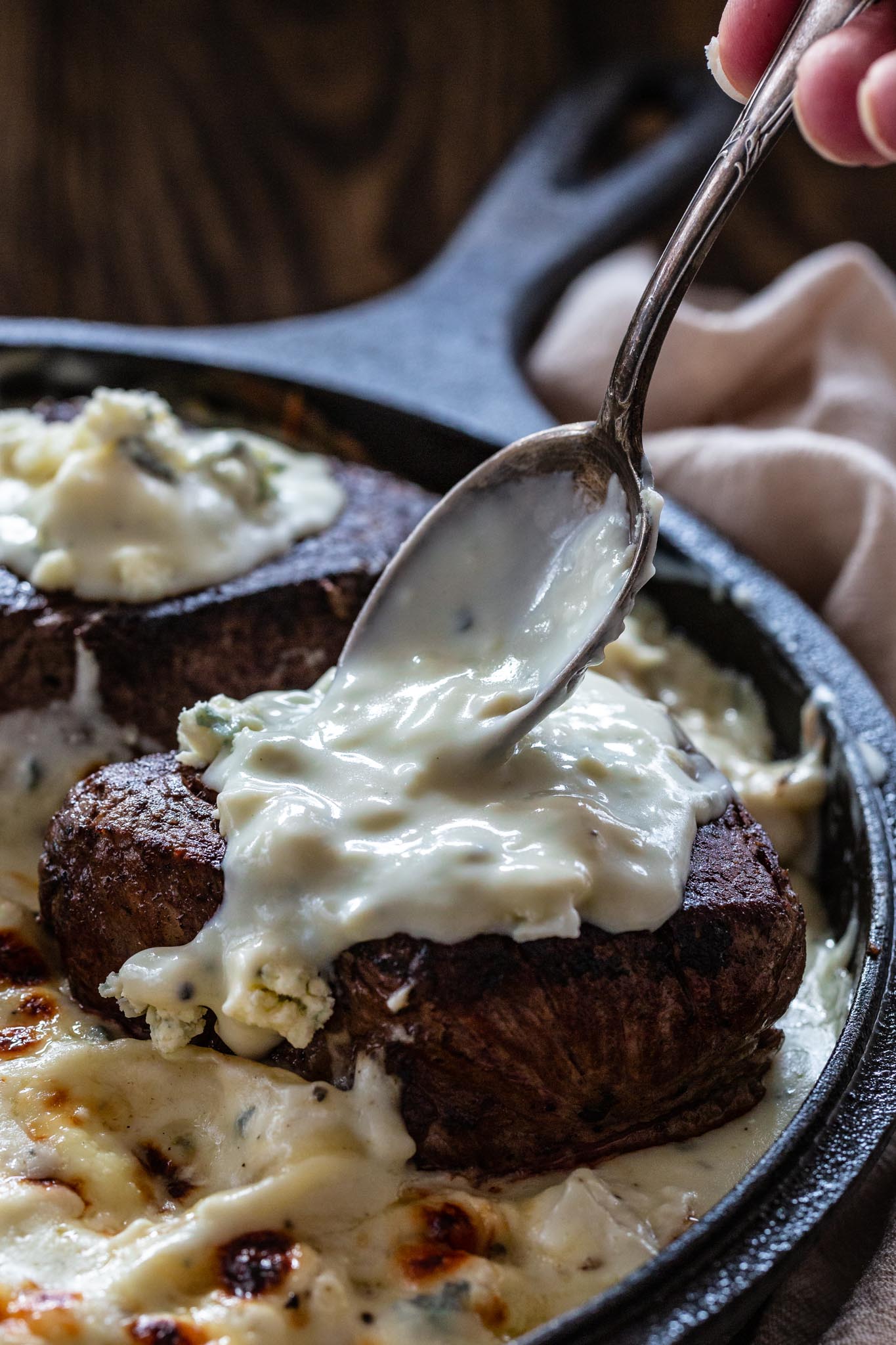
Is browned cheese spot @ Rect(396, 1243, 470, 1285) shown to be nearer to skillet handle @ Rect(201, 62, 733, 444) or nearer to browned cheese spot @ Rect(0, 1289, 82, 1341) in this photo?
browned cheese spot @ Rect(0, 1289, 82, 1341)

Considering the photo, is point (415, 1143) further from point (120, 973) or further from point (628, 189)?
point (628, 189)

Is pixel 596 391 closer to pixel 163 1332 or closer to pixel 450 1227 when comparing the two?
pixel 450 1227

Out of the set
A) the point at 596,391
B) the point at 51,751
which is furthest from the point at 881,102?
the point at 596,391

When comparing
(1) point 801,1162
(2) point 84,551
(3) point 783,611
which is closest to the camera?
(1) point 801,1162

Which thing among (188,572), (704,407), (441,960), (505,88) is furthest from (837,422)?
(505,88)

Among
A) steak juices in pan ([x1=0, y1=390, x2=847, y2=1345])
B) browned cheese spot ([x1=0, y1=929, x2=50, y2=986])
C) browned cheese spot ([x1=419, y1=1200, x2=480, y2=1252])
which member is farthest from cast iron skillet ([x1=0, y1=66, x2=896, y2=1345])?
browned cheese spot ([x1=0, y1=929, x2=50, y2=986])

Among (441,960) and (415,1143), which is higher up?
(441,960)
